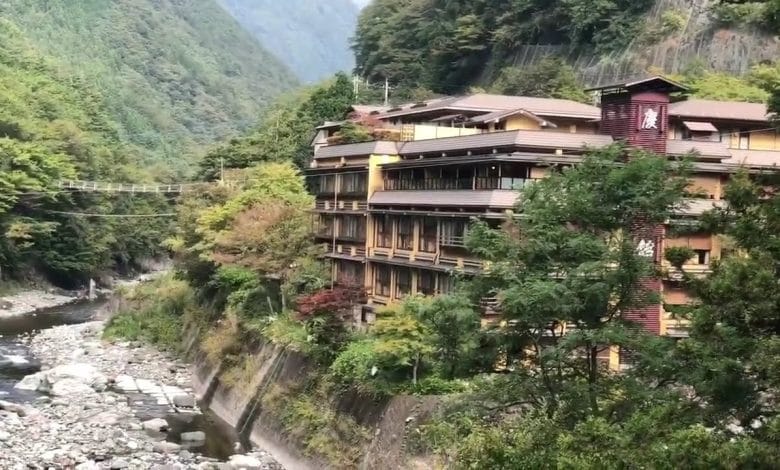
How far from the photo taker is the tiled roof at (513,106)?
30.3m

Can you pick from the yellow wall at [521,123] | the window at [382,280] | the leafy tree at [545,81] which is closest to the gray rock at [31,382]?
the window at [382,280]

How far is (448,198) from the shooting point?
24.0m

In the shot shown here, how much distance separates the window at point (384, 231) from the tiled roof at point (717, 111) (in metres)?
9.23

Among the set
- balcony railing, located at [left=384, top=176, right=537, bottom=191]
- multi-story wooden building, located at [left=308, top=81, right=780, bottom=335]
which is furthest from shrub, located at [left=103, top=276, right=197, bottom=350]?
balcony railing, located at [left=384, top=176, right=537, bottom=191]

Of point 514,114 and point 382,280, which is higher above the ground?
point 514,114

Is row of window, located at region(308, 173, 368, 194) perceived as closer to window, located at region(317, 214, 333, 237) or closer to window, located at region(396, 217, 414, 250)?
window, located at region(317, 214, 333, 237)

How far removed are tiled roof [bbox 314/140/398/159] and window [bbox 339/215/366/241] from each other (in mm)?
2162

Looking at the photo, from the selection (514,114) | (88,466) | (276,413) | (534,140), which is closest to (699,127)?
(514,114)

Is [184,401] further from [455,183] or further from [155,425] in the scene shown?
[455,183]

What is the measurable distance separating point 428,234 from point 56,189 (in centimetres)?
3854

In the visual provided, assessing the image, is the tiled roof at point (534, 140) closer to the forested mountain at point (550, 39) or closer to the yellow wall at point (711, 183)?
the yellow wall at point (711, 183)

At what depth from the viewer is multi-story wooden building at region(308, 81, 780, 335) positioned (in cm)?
2256

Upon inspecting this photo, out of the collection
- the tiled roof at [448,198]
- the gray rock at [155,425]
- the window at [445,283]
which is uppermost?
the tiled roof at [448,198]

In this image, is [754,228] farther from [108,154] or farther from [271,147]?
[108,154]
